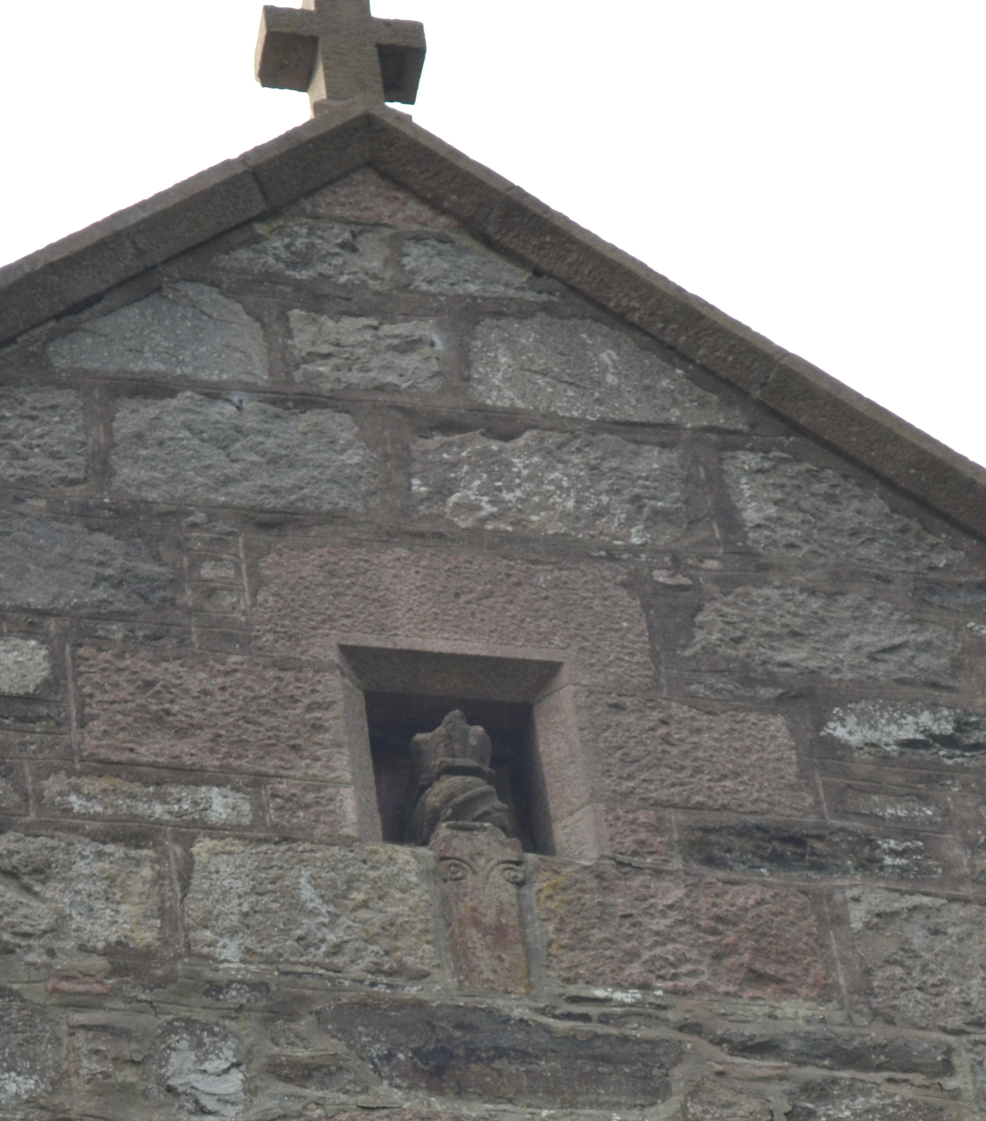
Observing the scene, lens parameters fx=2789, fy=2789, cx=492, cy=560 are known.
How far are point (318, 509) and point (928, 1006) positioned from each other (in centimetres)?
161

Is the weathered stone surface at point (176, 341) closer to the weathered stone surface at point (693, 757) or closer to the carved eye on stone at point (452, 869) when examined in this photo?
the weathered stone surface at point (693, 757)

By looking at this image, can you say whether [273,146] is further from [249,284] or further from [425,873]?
[425,873]

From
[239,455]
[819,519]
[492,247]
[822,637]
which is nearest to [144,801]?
[239,455]

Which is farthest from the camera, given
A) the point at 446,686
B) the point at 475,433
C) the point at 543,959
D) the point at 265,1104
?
the point at 475,433

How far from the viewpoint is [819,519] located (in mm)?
6051

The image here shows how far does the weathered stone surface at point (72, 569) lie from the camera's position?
5457mm

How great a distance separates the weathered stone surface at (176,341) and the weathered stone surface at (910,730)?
1.47 metres

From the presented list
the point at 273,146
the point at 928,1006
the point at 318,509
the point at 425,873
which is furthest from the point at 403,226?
the point at 928,1006

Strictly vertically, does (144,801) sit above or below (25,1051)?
above

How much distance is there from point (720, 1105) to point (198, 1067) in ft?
3.00

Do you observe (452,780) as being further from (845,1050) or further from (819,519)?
(819,519)

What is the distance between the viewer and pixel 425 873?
5.14 m

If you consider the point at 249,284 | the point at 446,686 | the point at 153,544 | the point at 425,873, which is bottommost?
the point at 425,873

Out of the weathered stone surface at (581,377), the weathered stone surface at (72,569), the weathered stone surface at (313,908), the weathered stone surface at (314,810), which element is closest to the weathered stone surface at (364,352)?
the weathered stone surface at (581,377)
